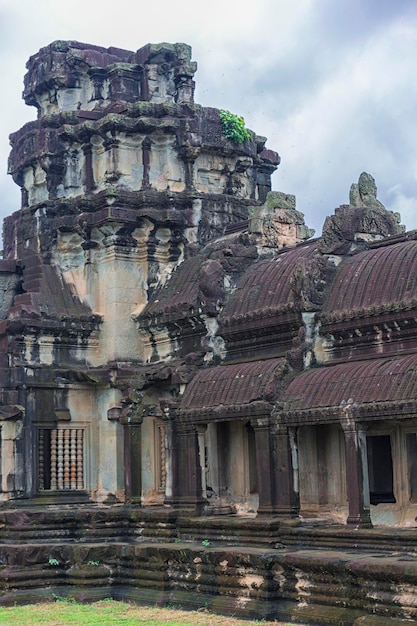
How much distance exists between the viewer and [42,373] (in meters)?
21.7

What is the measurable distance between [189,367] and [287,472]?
3516 millimetres

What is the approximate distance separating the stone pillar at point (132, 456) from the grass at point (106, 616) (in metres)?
3.00

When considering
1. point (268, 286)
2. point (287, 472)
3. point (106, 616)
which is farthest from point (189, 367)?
point (106, 616)

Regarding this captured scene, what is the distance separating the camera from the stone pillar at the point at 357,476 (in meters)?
16.2

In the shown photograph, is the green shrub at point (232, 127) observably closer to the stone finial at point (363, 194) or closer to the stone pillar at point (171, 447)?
the stone finial at point (363, 194)

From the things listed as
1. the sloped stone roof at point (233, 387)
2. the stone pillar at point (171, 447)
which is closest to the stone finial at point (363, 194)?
the sloped stone roof at point (233, 387)

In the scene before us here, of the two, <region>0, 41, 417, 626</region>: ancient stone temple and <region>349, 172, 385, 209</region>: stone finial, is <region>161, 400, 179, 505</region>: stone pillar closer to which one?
<region>0, 41, 417, 626</region>: ancient stone temple

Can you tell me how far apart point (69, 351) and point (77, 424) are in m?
1.45

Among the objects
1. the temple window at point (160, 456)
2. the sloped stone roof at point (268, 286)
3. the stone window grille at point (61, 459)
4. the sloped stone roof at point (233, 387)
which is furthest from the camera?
the stone window grille at point (61, 459)

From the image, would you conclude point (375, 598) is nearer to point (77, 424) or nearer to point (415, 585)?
point (415, 585)

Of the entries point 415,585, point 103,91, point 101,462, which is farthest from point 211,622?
point 103,91

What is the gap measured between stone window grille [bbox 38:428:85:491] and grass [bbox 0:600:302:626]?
12.6 ft

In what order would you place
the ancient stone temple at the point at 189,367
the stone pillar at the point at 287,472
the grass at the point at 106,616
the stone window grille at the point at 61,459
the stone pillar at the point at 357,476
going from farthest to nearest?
the stone window grille at the point at 61,459 → the stone pillar at the point at 287,472 → the ancient stone temple at the point at 189,367 → the stone pillar at the point at 357,476 → the grass at the point at 106,616

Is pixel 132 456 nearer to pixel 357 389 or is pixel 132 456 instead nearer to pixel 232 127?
pixel 357 389
